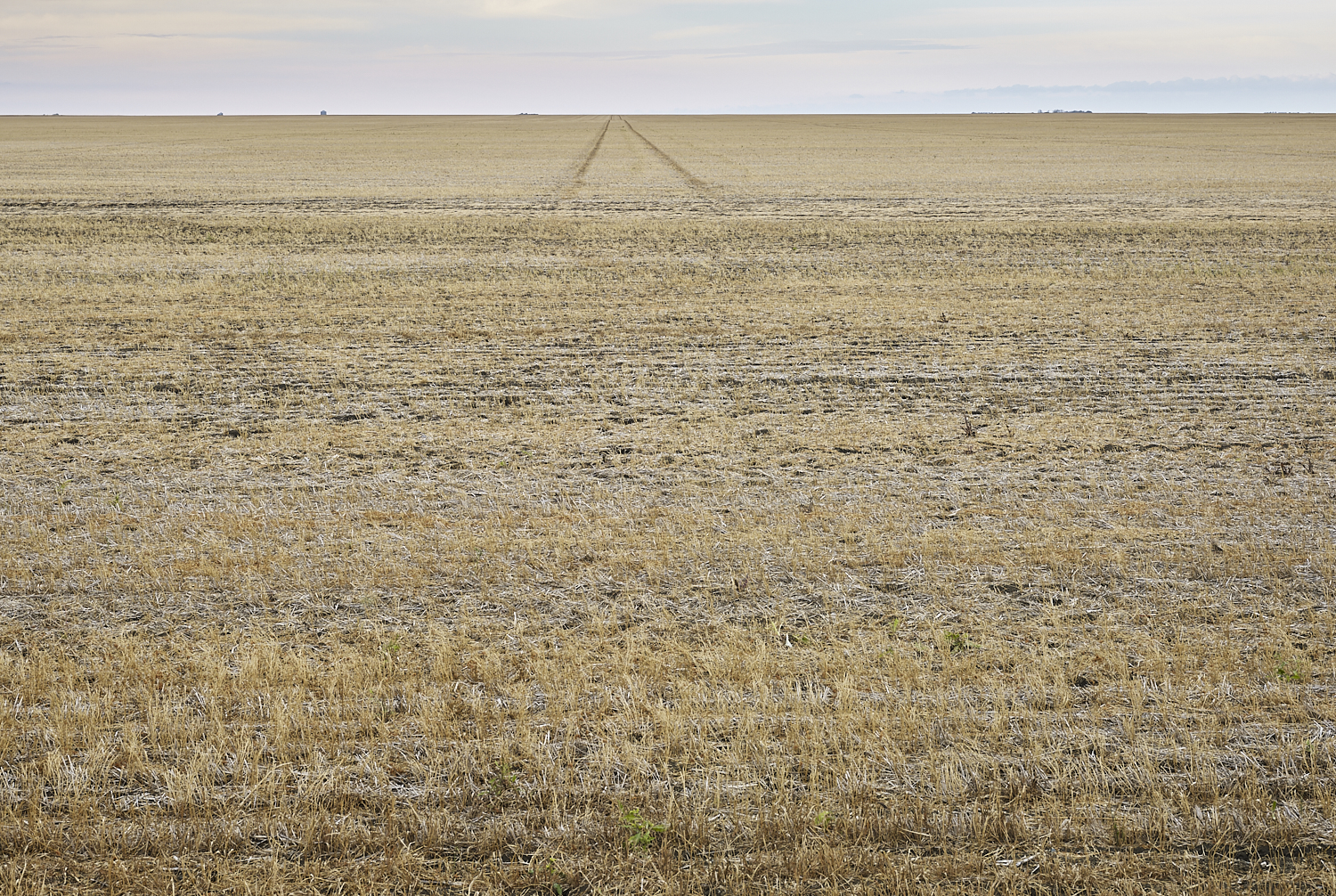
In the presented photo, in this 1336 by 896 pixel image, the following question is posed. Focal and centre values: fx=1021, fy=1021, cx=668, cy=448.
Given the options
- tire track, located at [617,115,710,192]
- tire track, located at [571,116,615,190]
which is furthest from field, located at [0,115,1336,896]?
tire track, located at [571,116,615,190]

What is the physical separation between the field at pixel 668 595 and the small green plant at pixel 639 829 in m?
0.04

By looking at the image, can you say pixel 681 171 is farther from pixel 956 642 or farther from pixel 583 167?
pixel 956 642

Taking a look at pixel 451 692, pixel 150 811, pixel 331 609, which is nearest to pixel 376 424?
pixel 331 609

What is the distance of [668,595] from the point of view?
21.2 feet

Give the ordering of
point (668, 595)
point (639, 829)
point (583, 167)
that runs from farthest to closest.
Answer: point (583, 167) → point (668, 595) → point (639, 829)

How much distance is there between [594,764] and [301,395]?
7.79 m

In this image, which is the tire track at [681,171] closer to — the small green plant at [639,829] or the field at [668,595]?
the field at [668,595]

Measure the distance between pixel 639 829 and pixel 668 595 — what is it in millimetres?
2286

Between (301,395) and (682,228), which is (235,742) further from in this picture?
(682,228)

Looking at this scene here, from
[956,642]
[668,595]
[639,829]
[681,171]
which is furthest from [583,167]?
[639,829]

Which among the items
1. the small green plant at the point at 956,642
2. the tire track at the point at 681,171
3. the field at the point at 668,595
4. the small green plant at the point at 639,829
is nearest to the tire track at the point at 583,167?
the tire track at the point at 681,171

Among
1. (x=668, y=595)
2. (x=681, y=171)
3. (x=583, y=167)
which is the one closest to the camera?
(x=668, y=595)

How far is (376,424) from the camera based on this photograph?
10.2 metres

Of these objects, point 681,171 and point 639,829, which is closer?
point 639,829
